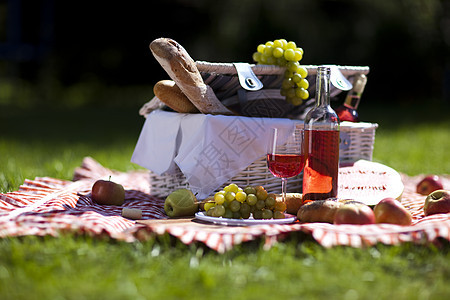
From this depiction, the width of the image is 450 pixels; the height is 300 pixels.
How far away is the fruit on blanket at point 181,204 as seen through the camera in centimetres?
311

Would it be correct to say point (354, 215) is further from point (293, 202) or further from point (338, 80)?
point (338, 80)

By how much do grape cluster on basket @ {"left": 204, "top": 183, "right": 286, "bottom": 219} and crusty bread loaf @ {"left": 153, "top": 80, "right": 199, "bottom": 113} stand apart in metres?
0.86

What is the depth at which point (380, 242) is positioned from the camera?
240cm

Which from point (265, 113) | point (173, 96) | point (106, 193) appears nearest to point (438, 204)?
point (265, 113)

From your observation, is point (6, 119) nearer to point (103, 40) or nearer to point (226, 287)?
point (103, 40)

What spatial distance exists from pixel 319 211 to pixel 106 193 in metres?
1.30

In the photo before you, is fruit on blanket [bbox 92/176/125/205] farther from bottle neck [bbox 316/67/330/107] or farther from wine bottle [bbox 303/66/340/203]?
bottle neck [bbox 316/67/330/107]

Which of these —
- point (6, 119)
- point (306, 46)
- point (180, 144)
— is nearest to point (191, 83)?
point (180, 144)

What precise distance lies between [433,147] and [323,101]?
4.28 m

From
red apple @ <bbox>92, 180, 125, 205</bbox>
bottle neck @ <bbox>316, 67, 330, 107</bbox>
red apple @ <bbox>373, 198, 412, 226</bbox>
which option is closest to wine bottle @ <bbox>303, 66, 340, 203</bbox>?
bottle neck @ <bbox>316, 67, 330, 107</bbox>

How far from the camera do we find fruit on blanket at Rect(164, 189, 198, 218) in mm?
3105

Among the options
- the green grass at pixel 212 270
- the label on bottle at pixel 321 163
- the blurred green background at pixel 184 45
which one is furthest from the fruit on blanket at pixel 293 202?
the blurred green background at pixel 184 45

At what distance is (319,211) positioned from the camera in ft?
9.34

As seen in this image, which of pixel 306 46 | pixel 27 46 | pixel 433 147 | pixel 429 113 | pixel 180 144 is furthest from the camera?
pixel 27 46
